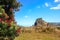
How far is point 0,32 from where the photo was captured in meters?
13.4

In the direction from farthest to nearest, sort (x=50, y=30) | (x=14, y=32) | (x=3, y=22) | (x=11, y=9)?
(x=50, y=30) < (x=11, y=9) < (x=14, y=32) < (x=3, y=22)

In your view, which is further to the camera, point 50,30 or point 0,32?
point 50,30

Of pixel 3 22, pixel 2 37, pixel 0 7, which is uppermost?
pixel 0 7

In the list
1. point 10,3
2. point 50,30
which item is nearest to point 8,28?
point 10,3

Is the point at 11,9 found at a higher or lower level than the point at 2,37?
higher

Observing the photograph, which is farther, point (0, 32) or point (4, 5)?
point (4, 5)

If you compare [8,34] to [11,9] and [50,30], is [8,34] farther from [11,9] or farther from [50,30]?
[50,30]

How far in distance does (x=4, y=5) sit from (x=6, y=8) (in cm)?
67

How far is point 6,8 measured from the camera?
1565 centimetres

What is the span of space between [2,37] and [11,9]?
2700 mm

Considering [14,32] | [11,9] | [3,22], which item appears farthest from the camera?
[11,9]

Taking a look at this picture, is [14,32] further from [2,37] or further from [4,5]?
[4,5]

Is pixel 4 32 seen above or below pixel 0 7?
below

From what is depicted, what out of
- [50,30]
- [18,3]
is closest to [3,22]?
[18,3]
